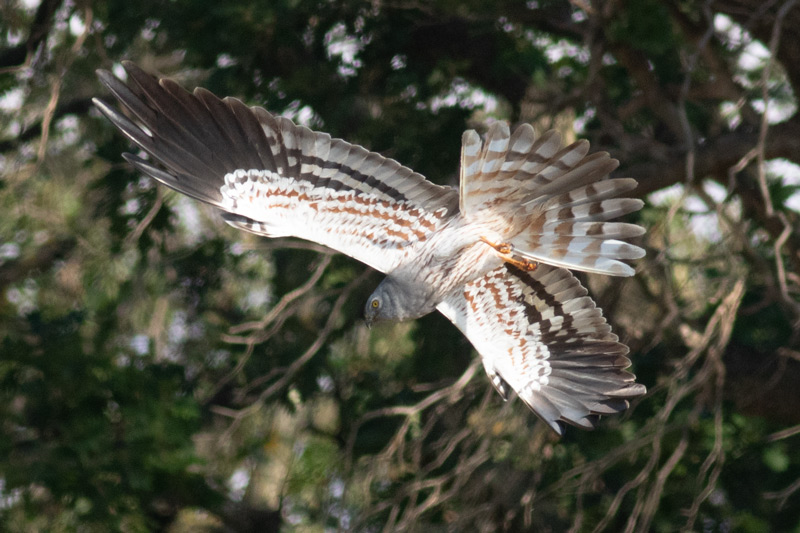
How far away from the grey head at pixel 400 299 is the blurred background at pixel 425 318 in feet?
1.99

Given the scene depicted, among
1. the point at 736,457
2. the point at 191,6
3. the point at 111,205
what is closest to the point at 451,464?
the point at 736,457

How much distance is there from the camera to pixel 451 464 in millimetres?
5277

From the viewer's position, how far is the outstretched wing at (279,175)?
3.67 meters

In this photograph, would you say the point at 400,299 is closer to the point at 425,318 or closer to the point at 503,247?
the point at 503,247

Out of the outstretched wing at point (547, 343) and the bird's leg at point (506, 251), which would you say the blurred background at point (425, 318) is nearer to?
the outstretched wing at point (547, 343)

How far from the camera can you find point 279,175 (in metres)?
3.78

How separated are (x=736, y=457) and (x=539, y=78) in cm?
250

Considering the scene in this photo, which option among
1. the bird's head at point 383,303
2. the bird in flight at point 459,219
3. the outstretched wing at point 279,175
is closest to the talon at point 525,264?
the bird in flight at point 459,219

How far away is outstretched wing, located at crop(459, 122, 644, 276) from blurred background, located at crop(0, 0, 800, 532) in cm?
82

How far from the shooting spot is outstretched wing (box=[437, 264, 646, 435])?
380 cm

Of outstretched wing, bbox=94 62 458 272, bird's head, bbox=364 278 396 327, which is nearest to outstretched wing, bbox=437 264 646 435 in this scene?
bird's head, bbox=364 278 396 327

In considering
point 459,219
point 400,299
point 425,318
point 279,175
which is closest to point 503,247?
point 459,219

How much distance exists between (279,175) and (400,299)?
723mm

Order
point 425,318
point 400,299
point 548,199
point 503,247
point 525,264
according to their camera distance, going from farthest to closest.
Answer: point 425,318
point 525,264
point 400,299
point 503,247
point 548,199
